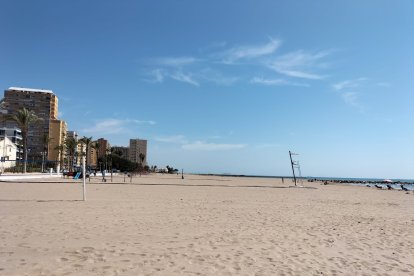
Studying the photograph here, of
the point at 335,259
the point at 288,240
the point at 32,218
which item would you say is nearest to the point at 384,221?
the point at 288,240

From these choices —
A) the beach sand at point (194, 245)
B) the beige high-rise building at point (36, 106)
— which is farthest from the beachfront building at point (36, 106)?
the beach sand at point (194, 245)

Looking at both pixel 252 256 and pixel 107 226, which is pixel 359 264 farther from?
pixel 107 226

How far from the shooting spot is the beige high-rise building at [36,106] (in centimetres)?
14862

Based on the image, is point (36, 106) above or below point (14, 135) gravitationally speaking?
above

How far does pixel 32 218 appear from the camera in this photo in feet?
39.7

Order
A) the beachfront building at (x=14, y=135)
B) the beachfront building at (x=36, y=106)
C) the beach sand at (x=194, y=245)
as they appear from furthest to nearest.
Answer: the beachfront building at (x=36, y=106) < the beachfront building at (x=14, y=135) < the beach sand at (x=194, y=245)

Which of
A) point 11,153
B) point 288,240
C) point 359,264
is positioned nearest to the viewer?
point 359,264

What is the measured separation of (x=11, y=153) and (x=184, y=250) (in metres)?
104

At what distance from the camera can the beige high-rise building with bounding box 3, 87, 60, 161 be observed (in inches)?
5851

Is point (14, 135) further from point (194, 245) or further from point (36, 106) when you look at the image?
point (194, 245)

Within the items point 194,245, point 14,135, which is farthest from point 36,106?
point 194,245

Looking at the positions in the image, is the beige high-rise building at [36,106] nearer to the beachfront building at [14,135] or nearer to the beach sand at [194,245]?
the beachfront building at [14,135]

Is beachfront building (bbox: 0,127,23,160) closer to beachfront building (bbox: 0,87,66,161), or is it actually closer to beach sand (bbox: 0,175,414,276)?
beachfront building (bbox: 0,87,66,161)

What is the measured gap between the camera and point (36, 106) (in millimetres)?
154750
